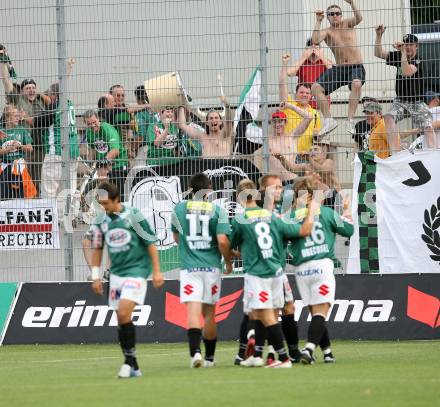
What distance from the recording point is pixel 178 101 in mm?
17203

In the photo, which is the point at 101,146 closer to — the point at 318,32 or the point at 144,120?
the point at 144,120

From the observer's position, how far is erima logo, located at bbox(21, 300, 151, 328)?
1712 centimetres

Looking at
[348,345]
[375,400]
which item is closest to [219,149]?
[348,345]

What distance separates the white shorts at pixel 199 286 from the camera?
12.7 meters

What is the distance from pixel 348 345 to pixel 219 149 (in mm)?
3417

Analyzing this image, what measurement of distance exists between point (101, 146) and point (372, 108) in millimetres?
4065

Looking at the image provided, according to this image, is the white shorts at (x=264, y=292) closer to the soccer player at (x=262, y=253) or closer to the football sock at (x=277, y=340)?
the soccer player at (x=262, y=253)

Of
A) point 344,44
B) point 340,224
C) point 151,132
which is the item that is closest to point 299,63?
point 344,44

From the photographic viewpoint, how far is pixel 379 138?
17.3 metres

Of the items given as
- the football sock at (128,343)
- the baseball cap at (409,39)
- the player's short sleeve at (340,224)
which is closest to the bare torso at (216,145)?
the baseball cap at (409,39)

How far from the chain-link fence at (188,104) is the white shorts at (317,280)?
3.95m

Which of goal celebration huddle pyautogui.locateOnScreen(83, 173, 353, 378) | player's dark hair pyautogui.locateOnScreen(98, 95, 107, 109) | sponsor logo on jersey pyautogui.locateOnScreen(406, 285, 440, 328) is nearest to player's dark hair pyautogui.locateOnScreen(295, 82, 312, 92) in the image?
player's dark hair pyautogui.locateOnScreen(98, 95, 107, 109)

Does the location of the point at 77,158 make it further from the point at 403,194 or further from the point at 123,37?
the point at 403,194

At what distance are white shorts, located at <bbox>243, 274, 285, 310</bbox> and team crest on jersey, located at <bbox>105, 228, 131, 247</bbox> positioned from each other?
151 cm
